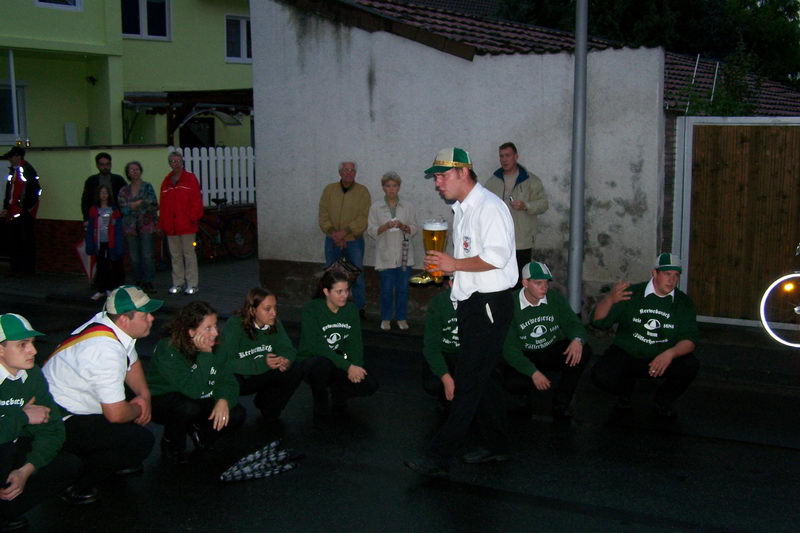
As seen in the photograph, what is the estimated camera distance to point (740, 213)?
1045 cm

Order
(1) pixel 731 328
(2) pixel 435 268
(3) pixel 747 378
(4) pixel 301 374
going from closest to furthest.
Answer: (2) pixel 435 268 < (4) pixel 301 374 < (3) pixel 747 378 < (1) pixel 731 328

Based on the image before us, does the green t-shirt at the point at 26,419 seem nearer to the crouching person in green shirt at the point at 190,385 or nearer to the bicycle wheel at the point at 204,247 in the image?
the crouching person in green shirt at the point at 190,385

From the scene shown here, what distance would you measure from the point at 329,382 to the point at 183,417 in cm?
153

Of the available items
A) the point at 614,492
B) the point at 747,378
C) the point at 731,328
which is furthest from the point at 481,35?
the point at 614,492

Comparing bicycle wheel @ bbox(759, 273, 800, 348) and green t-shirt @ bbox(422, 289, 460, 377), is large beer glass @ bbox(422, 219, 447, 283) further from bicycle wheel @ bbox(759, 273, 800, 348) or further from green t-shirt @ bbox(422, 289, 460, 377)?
bicycle wheel @ bbox(759, 273, 800, 348)

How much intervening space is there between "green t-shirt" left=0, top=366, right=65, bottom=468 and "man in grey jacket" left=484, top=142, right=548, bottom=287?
19.7 feet

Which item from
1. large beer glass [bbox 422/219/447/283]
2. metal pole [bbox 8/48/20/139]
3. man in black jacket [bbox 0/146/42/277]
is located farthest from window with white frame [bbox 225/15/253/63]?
large beer glass [bbox 422/219/447/283]

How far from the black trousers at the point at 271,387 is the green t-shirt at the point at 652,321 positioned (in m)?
2.48

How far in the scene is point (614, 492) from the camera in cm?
595

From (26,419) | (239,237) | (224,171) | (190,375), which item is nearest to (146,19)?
(224,171)

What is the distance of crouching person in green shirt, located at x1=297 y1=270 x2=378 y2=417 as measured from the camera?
7.57 meters

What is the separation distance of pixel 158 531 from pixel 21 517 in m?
0.81

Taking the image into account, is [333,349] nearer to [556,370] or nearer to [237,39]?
[556,370]

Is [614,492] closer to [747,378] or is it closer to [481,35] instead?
[747,378]
